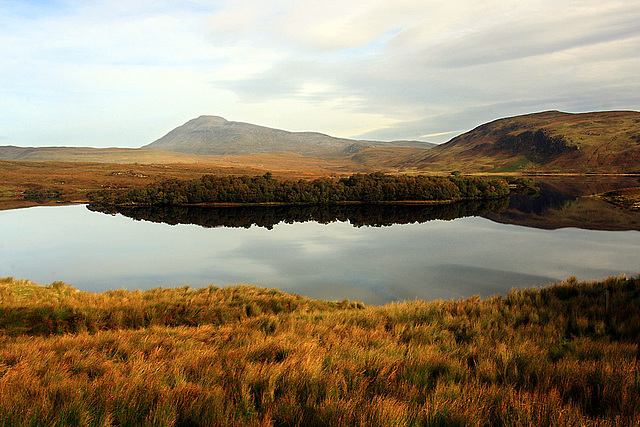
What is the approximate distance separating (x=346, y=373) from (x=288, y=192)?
83717 mm

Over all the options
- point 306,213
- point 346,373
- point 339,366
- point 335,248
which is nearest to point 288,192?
point 306,213

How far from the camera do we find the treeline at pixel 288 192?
8562cm

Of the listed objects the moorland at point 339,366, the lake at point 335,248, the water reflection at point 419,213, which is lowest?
the lake at point 335,248

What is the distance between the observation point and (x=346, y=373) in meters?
4.41

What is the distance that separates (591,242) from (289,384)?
54187mm

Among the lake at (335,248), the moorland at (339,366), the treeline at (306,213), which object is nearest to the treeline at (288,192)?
the treeline at (306,213)

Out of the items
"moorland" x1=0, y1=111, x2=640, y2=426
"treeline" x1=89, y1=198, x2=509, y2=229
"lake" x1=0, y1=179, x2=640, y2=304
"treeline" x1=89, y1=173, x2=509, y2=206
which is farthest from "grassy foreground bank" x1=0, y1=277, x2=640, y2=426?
"treeline" x1=89, y1=173, x2=509, y2=206

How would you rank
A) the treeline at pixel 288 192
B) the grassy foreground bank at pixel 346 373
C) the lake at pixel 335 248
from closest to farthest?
1. the grassy foreground bank at pixel 346 373
2. the lake at pixel 335 248
3. the treeline at pixel 288 192

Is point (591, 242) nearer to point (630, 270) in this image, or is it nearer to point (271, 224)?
point (630, 270)

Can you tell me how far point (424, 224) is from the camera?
62.5 metres

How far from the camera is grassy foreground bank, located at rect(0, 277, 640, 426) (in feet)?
10.4

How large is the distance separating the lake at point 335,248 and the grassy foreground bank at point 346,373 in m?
19.5

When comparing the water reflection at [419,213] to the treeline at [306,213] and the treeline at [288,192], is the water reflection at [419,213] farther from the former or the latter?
the treeline at [288,192]

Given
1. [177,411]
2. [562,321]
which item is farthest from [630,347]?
[177,411]
